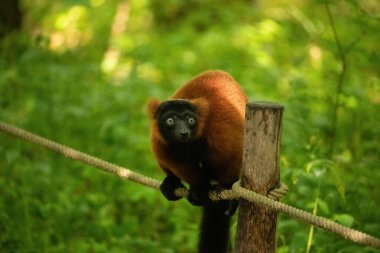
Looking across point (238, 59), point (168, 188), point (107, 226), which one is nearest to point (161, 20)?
point (238, 59)

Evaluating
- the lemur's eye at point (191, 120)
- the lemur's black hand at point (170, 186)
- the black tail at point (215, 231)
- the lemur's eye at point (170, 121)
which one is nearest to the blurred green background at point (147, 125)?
the black tail at point (215, 231)

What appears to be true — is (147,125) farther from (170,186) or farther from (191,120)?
(191,120)

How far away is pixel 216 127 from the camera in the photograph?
3.20m

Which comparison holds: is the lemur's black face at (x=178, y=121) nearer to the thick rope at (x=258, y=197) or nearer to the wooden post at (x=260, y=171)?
the thick rope at (x=258, y=197)

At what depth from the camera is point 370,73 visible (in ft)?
29.6

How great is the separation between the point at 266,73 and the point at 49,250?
10.9ft

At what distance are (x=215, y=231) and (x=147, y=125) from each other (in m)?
2.93

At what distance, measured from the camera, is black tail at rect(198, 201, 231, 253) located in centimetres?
335

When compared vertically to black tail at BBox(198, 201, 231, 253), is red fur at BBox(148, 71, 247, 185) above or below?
above

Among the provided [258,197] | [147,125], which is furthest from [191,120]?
[147,125]

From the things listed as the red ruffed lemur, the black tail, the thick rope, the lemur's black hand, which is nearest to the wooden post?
the thick rope

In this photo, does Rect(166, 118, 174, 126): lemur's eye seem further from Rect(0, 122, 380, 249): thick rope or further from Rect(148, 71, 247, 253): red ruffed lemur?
Rect(0, 122, 380, 249): thick rope

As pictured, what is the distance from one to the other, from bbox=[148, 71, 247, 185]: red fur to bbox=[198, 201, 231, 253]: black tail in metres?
0.25

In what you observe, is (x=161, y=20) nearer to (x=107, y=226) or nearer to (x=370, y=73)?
(x=370, y=73)
